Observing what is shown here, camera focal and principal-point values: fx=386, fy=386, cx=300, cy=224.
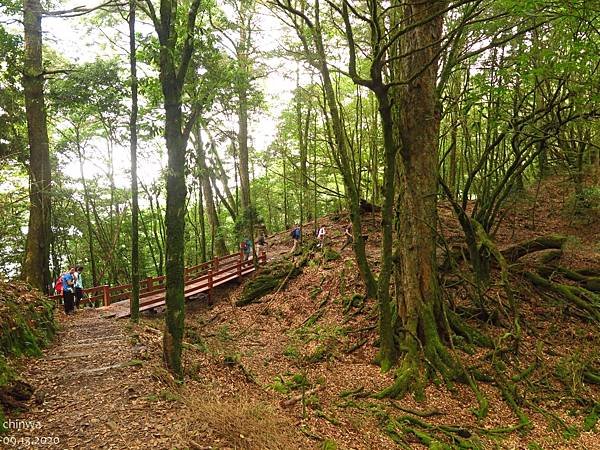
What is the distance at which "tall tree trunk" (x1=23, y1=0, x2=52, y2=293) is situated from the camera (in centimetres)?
1052

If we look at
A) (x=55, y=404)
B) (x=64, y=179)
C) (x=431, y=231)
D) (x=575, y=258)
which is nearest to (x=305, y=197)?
(x=64, y=179)

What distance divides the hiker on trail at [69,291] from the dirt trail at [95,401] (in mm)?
3670

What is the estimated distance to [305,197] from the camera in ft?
86.5

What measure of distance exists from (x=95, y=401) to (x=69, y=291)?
7253 millimetres

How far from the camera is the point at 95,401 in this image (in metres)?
5.49

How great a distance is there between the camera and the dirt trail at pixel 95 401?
14.9 feet

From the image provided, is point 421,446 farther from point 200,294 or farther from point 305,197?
point 305,197

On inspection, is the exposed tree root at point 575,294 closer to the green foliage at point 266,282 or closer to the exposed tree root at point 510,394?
the exposed tree root at point 510,394

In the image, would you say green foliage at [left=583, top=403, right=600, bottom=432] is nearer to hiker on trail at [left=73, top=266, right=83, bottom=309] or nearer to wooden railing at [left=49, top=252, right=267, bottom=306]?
wooden railing at [left=49, top=252, right=267, bottom=306]

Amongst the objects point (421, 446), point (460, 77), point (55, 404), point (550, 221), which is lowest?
point (421, 446)

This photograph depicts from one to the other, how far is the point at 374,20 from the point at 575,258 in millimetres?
11210

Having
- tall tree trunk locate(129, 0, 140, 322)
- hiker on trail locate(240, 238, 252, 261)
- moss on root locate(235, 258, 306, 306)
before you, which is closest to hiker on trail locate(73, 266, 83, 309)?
tall tree trunk locate(129, 0, 140, 322)

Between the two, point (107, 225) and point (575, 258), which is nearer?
point (575, 258)

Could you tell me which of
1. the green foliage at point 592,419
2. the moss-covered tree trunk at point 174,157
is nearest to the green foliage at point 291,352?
the moss-covered tree trunk at point 174,157
